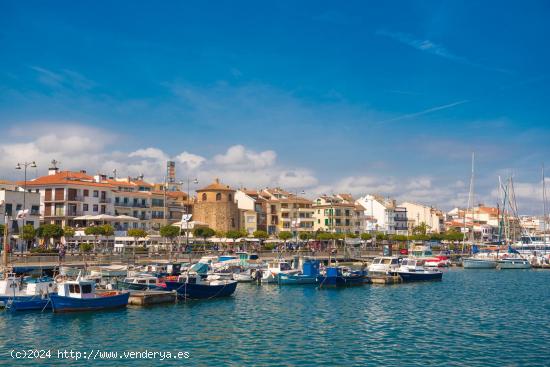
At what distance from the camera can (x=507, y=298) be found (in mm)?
53500

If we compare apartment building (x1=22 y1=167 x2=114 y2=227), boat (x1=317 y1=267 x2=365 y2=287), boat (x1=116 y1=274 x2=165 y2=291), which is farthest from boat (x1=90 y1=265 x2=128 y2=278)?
apartment building (x1=22 y1=167 x2=114 y2=227)

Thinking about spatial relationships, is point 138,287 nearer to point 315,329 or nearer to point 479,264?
point 315,329

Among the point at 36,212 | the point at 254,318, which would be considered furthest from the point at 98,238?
the point at 254,318

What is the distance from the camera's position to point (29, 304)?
135ft

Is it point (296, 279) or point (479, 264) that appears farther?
point (479, 264)

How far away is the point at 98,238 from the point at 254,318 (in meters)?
50.6

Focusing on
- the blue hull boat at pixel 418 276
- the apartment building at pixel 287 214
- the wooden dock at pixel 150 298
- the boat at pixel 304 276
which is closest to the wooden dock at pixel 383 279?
the blue hull boat at pixel 418 276

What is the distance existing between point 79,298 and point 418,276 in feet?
138

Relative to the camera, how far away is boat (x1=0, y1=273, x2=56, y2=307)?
138 ft

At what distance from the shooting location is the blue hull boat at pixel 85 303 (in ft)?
134

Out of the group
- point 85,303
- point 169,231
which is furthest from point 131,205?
point 85,303

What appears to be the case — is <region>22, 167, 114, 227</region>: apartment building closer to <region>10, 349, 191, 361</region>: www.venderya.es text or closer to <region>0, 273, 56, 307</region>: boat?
<region>0, 273, 56, 307</region>: boat

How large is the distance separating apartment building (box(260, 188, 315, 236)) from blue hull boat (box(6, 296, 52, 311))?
89683 mm

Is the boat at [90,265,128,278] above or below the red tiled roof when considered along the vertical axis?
below
